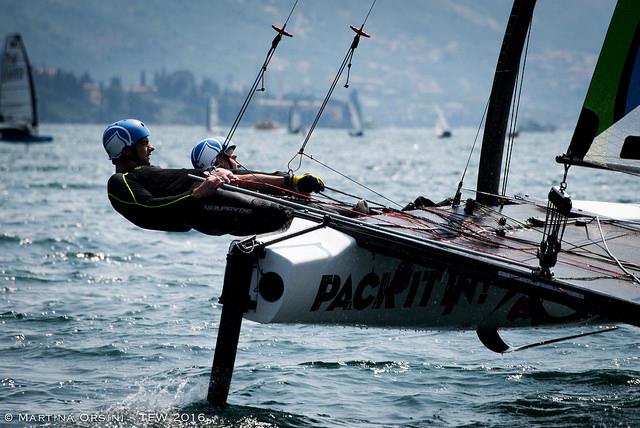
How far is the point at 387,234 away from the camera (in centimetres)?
569

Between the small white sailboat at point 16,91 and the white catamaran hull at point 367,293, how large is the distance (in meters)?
42.1

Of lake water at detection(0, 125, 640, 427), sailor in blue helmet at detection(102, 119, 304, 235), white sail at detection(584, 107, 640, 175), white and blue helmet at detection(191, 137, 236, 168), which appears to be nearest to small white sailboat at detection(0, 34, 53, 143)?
lake water at detection(0, 125, 640, 427)

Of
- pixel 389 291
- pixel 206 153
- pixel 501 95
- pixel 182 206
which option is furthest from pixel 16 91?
pixel 389 291

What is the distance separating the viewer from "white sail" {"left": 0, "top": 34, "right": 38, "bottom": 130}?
4653 cm

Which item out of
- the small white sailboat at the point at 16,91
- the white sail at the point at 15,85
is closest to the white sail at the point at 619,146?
the small white sailboat at the point at 16,91

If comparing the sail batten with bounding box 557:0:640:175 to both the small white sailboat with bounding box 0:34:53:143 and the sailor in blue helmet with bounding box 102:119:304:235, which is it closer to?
the sailor in blue helmet with bounding box 102:119:304:235

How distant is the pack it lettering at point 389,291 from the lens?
5.81 m

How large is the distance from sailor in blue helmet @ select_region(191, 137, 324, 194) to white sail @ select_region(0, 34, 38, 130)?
133ft

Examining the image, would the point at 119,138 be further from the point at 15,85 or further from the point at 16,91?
the point at 16,91

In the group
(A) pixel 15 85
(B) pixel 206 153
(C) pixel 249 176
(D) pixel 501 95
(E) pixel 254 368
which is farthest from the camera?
(A) pixel 15 85

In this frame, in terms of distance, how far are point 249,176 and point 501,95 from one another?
7.47ft

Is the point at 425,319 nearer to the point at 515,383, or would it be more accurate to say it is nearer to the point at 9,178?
the point at 515,383

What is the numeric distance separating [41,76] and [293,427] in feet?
668

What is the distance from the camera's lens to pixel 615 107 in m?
6.37
